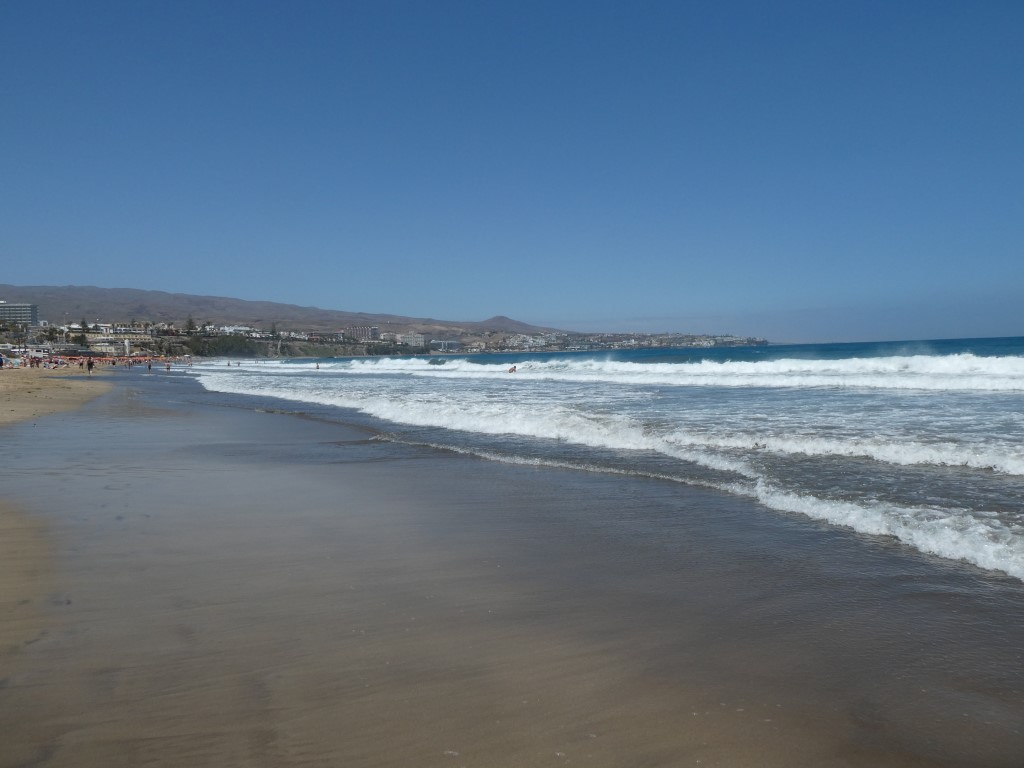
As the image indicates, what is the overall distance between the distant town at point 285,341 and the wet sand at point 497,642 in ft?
424

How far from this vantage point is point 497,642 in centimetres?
343

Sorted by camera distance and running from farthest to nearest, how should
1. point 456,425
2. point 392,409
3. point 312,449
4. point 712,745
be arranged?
point 392,409, point 456,425, point 312,449, point 712,745

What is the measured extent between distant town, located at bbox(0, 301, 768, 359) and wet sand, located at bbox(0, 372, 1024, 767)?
5083 inches

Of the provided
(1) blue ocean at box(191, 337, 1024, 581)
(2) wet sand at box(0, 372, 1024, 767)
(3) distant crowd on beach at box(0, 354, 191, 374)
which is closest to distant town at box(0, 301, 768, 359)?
(3) distant crowd on beach at box(0, 354, 191, 374)

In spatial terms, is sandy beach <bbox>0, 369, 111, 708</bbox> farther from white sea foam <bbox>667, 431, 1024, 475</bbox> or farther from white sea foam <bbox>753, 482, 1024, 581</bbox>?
white sea foam <bbox>667, 431, 1024, 475</bbox>

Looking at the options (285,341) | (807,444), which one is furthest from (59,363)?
(285,341)

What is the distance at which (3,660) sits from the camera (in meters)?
3.17

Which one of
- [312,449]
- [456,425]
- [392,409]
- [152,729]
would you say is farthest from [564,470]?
[392,409]

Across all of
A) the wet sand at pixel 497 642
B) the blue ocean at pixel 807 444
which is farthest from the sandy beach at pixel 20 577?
the blue ocean at pixel 807 444

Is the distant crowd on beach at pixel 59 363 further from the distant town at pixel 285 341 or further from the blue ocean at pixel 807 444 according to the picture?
the blue ocean at pixel 807 444

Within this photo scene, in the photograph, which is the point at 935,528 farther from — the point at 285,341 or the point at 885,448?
the point at 285,341

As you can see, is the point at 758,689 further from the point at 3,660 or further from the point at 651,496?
the point at 651,496

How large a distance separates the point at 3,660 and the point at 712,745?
3048 millimetres

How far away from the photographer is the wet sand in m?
2.54
